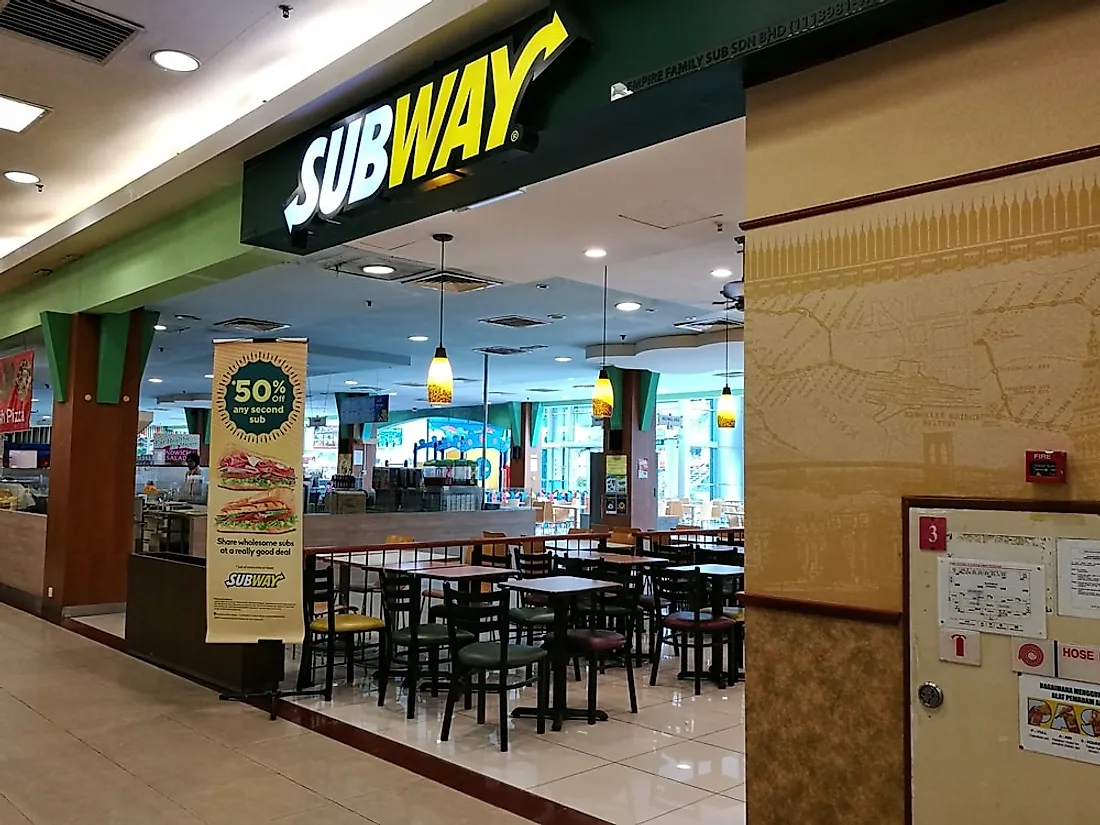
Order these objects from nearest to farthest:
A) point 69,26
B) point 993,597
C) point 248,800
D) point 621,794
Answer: point 993,597, point 248,800, point 621,794, point 69,26

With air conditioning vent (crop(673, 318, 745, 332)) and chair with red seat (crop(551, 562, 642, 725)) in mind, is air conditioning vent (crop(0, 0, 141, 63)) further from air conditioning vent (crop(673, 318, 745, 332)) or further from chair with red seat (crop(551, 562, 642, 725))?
air conditioning vent (crop(673, 318, 745, 332))

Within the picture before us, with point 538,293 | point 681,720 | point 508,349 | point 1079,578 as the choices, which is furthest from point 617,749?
point 508,349

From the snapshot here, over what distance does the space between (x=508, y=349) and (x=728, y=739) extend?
9.25 metres

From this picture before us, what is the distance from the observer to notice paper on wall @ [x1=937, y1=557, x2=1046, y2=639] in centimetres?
237

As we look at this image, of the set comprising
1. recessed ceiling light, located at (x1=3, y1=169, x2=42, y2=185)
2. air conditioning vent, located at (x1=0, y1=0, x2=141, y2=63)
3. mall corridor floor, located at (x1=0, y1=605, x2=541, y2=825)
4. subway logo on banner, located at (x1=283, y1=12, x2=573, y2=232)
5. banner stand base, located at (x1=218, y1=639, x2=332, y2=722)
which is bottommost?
mall corridor floor, located at (x1=0, y1=605, x2=541, y2=825)

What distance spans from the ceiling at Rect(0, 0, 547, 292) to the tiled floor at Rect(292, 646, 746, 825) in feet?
11.7

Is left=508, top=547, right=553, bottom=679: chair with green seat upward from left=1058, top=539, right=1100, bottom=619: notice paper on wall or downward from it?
downward

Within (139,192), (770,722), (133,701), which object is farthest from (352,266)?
(770,722)

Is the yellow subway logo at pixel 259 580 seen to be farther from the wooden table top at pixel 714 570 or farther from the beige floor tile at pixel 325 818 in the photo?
the wooden table top at pixel 714 570

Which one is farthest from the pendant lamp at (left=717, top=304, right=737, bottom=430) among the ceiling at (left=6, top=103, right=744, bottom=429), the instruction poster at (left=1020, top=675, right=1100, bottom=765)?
the instruction poster at (left=1020, top=675, right=1100, bottom=765)

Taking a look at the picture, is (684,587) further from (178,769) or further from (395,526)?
(395,526)

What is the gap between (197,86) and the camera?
17.6ft

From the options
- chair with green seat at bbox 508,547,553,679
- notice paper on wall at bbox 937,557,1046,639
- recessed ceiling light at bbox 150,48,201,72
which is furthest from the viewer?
chair with green seat at bbox 508,547,553,679

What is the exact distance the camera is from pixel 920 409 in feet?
8.55
